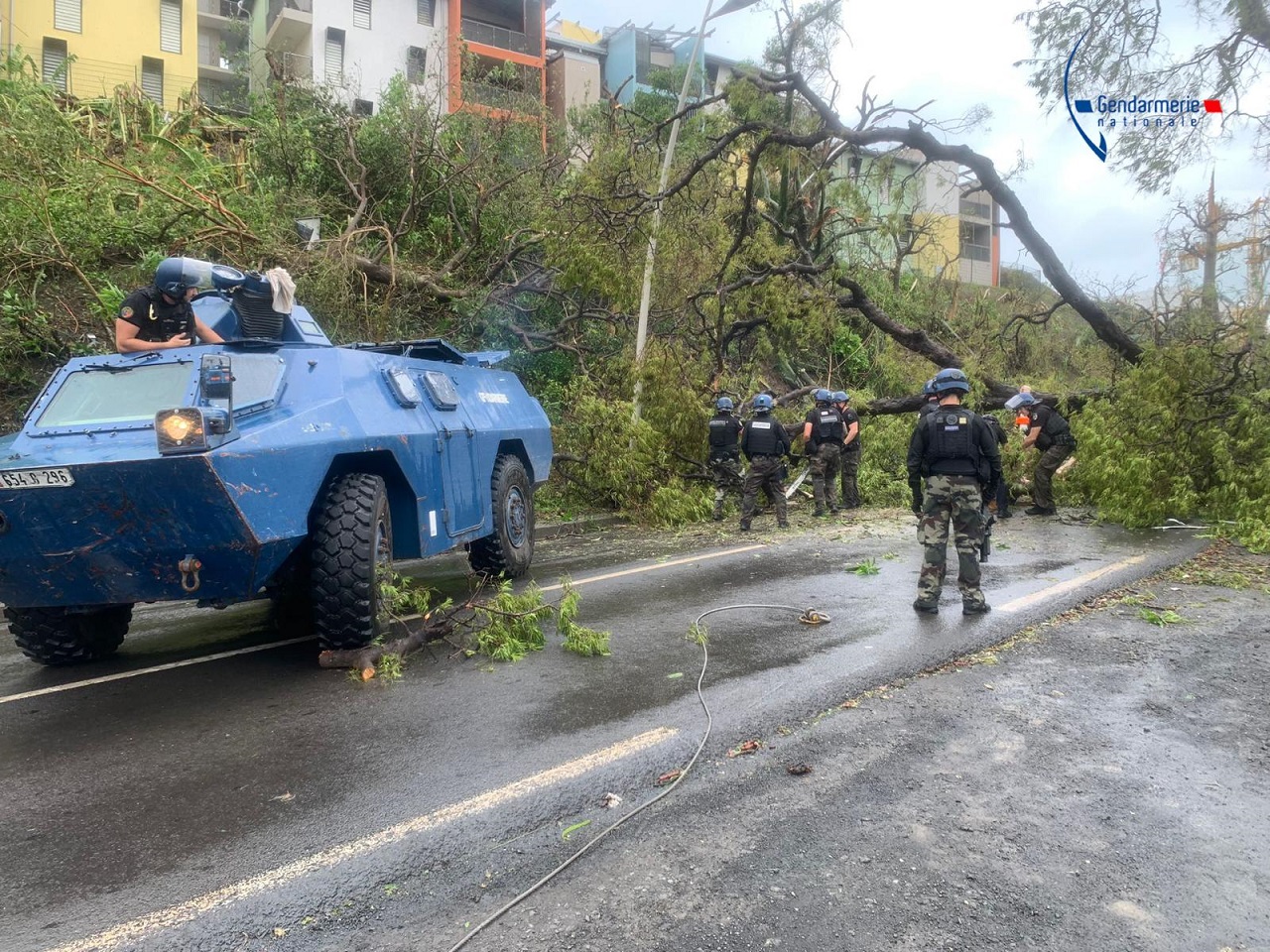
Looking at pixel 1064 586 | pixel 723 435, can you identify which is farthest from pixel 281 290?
pixel 723 435

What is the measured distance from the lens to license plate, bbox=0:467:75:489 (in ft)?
15.6

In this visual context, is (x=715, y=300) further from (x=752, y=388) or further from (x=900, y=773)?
(x=900, y=773)

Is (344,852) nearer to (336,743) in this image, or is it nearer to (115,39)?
(336,743)

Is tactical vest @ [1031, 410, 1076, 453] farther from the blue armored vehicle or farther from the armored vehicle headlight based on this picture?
the armored vehicle headlight

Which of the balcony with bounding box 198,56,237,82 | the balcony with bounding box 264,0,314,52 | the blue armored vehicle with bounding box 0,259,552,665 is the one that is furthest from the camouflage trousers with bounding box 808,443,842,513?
the balcony with bounding box 198,56,237,82

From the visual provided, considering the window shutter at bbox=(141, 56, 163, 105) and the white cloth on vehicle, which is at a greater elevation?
the window shutter at bbox=(141, 56, 163, 105)

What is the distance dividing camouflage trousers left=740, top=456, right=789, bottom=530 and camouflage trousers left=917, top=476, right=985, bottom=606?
5046mm

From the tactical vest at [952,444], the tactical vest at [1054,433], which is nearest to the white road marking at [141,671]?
the tactical vest at [952,444]

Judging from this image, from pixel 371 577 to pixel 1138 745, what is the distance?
4.03m

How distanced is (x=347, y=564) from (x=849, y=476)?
10.3 meters

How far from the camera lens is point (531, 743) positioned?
4.34 metres

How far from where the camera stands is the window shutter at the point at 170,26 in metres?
31.6

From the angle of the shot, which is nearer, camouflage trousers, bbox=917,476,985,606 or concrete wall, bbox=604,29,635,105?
camouflage trousers, bbox=917,476,985,606

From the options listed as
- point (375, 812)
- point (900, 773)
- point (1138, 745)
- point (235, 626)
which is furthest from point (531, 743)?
point (235, 626)
